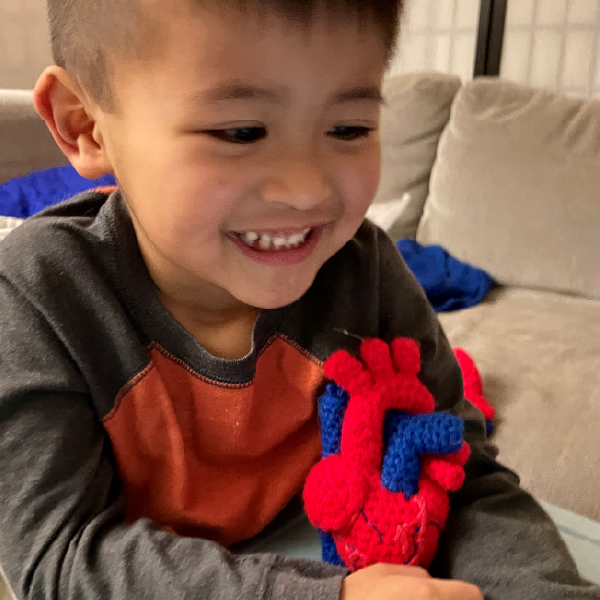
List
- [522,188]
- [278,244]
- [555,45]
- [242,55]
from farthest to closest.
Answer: [555,45]
[522,188]
[278,244]
[242,55]

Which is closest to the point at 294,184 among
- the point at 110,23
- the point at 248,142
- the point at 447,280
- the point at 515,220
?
the point at 248,142

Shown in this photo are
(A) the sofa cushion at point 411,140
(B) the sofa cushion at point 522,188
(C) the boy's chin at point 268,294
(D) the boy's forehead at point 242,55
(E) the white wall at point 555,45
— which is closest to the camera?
(D) the boy's forehead at point 242,55

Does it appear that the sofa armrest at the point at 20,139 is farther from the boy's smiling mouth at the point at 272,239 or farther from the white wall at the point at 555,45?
the white wall at the point at 555,45

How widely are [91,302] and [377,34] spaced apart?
1.14ft

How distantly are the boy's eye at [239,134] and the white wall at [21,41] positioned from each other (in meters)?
2.37

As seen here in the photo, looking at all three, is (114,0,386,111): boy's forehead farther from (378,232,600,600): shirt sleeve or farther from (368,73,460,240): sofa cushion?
(368,73,460,240): sofa cushion

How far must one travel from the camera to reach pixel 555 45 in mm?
1880

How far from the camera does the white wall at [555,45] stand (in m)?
1.80

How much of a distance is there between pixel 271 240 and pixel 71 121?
0.79 feet

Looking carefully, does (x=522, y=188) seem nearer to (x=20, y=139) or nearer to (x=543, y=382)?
(x=543, y=382)

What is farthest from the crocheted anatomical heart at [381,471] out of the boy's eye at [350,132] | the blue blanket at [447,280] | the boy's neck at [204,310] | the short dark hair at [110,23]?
A: the blue blanket at [447,280]

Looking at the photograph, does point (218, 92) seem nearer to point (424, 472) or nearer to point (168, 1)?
point (168, 1)

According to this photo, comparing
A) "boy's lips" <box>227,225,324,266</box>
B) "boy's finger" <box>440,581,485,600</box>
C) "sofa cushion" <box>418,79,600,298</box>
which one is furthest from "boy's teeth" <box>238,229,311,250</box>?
"sofa cushion" <box>418,79,600,298</box>

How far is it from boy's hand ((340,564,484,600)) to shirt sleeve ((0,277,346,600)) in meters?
0.02
